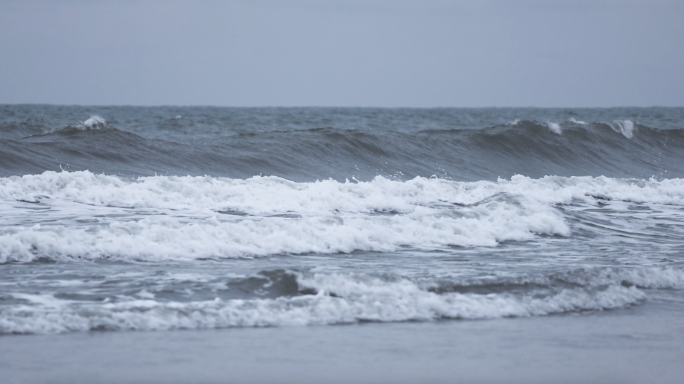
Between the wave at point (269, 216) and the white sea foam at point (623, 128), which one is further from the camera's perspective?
the white sea foam at point (623, 128)

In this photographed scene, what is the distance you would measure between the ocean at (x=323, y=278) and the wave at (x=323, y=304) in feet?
0.06

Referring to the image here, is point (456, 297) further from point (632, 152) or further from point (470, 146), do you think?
point (632, 152)

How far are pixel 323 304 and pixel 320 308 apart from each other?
0.08 m

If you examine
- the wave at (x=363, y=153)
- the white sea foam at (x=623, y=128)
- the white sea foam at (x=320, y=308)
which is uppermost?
the white sea foam at (x=623, y=128)

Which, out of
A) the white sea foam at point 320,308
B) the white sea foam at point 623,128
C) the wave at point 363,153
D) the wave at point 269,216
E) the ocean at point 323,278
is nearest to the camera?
the ocean at point 323,278

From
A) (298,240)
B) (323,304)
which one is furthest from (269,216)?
(323,304)

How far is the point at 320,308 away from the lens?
6.39 m

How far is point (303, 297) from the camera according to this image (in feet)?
21.6

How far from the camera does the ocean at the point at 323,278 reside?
204 inches

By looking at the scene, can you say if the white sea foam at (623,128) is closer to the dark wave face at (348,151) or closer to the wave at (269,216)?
the dark wave face at (348,151)

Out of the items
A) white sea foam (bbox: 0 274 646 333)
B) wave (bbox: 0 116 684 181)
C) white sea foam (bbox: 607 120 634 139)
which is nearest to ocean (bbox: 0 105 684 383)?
white sea foam (bbox: 0 274 646 333)

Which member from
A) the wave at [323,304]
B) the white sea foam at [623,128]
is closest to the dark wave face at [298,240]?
the wave at [323,304]

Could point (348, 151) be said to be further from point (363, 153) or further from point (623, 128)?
point (623, 128)

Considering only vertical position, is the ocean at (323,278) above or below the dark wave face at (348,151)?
below
